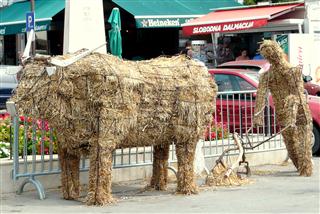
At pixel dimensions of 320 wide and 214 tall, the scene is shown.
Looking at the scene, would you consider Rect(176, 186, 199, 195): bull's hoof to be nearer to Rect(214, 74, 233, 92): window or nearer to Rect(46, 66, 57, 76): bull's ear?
Rect(46, 66, 57, 76): bull's ear

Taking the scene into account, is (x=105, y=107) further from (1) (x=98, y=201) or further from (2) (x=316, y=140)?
(2) (x=316, y=140)

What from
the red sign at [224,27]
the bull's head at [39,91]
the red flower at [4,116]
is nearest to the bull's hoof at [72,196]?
the bull's head at [39,91]

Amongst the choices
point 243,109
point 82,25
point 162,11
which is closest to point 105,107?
point 243,109

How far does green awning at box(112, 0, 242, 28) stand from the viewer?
84.3ft

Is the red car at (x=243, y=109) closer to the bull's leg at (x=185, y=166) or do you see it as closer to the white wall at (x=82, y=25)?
the bull's leg at (x=185, y=166)

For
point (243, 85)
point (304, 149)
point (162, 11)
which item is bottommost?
point (304, 149)

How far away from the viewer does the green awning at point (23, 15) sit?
2576 cm

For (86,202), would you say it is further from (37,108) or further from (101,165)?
(37,108)

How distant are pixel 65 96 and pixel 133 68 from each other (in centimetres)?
97

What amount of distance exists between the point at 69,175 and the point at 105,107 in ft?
3.89

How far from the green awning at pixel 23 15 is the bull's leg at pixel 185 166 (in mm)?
16738

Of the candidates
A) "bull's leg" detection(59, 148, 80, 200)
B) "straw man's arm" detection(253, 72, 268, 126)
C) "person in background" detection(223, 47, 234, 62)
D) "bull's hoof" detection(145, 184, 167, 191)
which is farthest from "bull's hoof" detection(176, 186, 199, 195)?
"person in background" detection(223, 47, 234, 62)

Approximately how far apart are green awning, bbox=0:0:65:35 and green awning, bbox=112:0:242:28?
2281 mm

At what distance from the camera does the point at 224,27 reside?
22359 mm
